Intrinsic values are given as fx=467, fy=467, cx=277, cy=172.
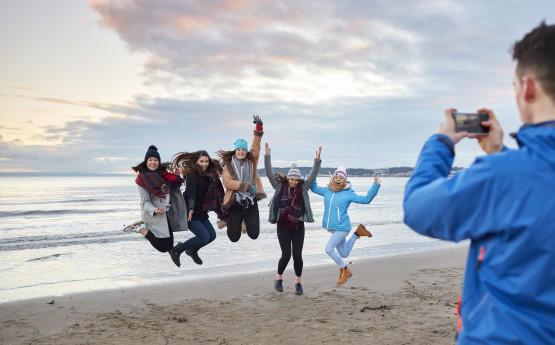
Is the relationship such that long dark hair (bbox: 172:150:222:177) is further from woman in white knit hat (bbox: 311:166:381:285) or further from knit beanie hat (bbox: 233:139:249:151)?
woman in white knit hat (bbox: 311:166:381:285)

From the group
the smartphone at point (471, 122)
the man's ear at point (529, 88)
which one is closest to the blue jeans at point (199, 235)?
the smartphone at point (471, 122)

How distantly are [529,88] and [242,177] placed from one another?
7.65m

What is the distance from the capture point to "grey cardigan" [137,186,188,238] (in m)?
8.11

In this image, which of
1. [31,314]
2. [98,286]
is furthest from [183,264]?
[31,314]

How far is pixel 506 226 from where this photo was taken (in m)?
1.28

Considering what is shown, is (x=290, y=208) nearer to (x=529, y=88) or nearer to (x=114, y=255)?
(x=529, y=88)

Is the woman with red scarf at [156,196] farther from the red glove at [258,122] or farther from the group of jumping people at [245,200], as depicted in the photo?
the red glove at [258,122]

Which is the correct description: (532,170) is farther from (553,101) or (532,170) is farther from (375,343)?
(375,343)

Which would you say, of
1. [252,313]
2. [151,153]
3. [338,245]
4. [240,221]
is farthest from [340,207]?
[151,153]

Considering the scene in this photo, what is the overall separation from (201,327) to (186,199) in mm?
2569

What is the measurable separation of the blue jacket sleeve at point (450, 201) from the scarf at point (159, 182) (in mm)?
6955

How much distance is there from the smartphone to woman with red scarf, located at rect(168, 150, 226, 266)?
739cm

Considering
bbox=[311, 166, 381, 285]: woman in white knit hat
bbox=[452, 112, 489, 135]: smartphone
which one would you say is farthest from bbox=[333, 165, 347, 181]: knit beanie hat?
bbox=[452, 112, 489, 135]: smartphone

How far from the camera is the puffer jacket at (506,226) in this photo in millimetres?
1247
